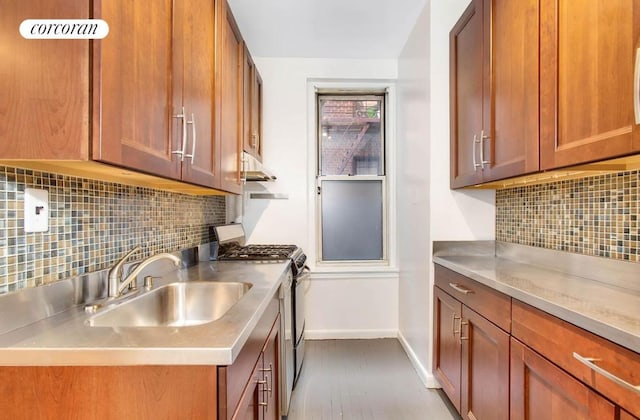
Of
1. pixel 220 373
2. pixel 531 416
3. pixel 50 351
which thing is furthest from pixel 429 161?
pixel 50 351

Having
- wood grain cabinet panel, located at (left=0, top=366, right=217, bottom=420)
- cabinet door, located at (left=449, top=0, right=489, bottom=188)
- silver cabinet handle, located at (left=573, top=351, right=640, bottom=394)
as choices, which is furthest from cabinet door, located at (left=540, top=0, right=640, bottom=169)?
wood grain cabinet panel, located at (left=0, top=366, right=217, bottom=420)

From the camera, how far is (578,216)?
5.55 ft

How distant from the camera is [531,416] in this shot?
4.06ft

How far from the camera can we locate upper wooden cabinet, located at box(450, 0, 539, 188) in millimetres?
1485

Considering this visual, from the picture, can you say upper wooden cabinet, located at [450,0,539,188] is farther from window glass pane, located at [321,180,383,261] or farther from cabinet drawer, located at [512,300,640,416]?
window glass pane, located at [321,180,383,261]

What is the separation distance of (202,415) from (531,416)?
3.75 feet

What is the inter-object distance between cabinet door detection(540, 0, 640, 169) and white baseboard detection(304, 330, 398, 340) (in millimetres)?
2243

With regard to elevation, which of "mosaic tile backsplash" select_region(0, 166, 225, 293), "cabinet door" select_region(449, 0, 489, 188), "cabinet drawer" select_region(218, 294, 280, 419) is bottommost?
"cabinet drawer" select_region(218, 294, 280, 419)

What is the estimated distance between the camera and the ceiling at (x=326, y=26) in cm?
238

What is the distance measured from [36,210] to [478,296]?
1.76 m

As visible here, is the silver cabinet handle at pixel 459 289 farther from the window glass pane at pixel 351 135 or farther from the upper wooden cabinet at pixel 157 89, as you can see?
the window glass pane at pixel 351 135

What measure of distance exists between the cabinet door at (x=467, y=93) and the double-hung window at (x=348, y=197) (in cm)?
113

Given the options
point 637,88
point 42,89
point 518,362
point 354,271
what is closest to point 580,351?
point 518,362

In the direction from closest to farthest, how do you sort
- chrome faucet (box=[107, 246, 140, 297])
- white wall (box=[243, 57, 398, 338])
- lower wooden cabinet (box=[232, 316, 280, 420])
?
lower wooden cabinet (box=[232, 316, 280, 420])
chrome faucet (box=[107, 246, 140, 297])
white wall (box=[243, 57, 398, 338])
